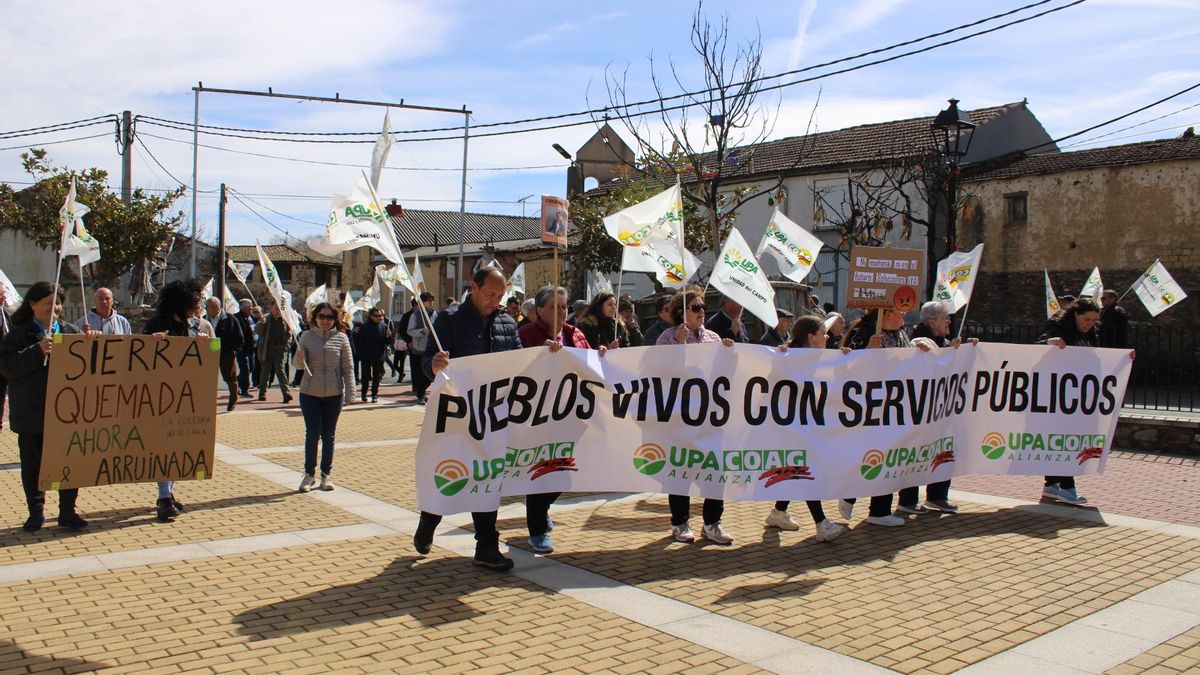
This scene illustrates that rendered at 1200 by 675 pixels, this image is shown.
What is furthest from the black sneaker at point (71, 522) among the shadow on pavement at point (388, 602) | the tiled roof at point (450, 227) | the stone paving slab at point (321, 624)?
the tiled roof at point (450, 227)

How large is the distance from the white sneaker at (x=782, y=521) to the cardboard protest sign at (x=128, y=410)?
440 centimetres

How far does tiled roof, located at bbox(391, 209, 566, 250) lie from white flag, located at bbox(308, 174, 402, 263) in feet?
169

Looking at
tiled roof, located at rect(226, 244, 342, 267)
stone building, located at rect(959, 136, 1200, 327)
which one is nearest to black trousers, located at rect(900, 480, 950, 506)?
stone building, located at rect(959, 136, 1200, 327)

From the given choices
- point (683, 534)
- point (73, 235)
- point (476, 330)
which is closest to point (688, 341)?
point (683, 534)

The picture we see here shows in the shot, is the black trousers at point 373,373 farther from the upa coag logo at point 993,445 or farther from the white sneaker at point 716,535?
the upa coag logo at point 993,445

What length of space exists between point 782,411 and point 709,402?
57cm

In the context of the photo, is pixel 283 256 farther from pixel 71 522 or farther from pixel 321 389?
pixel 71 522

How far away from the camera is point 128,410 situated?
7.68 meters

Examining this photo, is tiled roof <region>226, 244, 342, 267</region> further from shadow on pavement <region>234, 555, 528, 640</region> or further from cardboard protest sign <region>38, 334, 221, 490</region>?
shadow on pavement <region>234, 555, 528, 640</region>

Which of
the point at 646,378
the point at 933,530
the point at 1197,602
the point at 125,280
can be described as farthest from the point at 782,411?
the point at 125,280

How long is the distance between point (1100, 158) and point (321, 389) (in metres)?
23.7

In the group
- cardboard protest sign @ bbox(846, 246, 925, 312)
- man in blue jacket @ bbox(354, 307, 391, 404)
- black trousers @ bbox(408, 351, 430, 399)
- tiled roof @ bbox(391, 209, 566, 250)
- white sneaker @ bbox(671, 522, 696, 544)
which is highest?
tiled roof @ bbox(391, 209, 566, 250)

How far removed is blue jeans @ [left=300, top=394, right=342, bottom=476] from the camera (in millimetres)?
9273

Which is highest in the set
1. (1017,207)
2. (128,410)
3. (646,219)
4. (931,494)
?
(1017,207)
